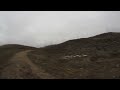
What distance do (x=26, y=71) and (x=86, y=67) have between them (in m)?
6.28

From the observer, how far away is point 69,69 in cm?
2142

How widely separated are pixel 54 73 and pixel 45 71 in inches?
38.7
